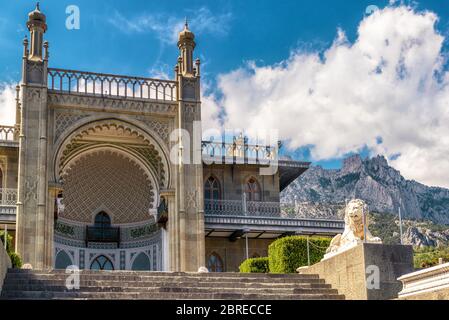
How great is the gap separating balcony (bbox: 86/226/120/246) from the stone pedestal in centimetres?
1724

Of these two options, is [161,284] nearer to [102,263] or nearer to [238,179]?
[102,263]

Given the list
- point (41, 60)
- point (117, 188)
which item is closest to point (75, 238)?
point (117, 188)

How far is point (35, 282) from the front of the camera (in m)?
14.0

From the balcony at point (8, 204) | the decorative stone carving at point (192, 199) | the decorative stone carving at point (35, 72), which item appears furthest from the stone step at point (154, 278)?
the decorative stone carving at point (35, 72)

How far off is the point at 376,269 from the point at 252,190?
57.2ft

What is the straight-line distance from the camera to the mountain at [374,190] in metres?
82.7

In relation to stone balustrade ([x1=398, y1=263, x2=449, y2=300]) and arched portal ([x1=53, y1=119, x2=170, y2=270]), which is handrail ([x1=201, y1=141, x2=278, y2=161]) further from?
stone balustrade ([x1=398, y1=263, x2=449, y2=300])

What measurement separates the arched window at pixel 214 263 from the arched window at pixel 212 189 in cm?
248

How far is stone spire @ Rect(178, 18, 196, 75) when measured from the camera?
28.2 metres

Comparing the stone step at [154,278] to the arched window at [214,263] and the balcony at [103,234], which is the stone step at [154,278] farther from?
the balcony at [103,234]

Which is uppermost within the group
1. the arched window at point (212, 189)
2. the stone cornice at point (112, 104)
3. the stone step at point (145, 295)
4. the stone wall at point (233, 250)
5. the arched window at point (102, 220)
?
the stone cornice at point (112, 104)

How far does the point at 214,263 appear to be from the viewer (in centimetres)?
2925

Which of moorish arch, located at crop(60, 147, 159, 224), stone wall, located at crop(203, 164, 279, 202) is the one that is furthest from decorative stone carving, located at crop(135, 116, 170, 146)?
stone wall, located at crop(203, 164, 279, 202)
